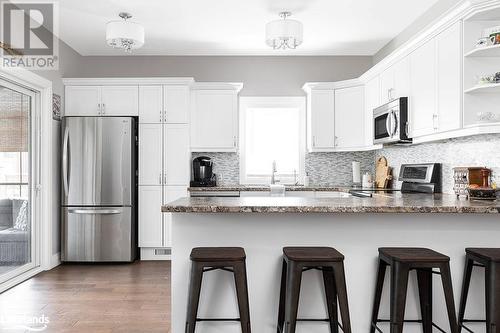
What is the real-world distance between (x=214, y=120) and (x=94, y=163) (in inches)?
61.3

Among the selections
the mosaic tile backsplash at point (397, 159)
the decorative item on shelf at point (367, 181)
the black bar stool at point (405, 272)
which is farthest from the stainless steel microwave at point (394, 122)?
the black bar stool at point (405, 272)

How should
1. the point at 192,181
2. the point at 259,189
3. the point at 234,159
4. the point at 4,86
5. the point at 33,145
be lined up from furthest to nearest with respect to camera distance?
the point at 234,159
the point at 192,181
the point at 259,189
the point at 33,145
the point at 4,86

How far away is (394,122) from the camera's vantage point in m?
3.57

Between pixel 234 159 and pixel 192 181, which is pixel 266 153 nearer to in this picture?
pixel 234 159

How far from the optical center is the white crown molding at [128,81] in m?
4.66

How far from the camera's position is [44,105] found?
166 inches

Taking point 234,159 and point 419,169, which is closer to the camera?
point 419,169

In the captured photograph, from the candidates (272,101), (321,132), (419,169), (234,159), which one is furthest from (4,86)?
(419,169)

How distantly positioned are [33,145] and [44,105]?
48 centimetres

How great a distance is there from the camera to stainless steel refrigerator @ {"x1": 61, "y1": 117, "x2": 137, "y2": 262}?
4.41 m


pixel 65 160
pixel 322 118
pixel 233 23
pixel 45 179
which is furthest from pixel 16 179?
pixel 322 118

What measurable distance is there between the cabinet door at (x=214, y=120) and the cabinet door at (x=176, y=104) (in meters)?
0.15

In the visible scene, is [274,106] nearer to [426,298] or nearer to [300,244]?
[300,244]

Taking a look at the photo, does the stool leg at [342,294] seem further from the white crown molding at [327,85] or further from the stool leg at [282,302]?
the white crown molding at [327,85]
